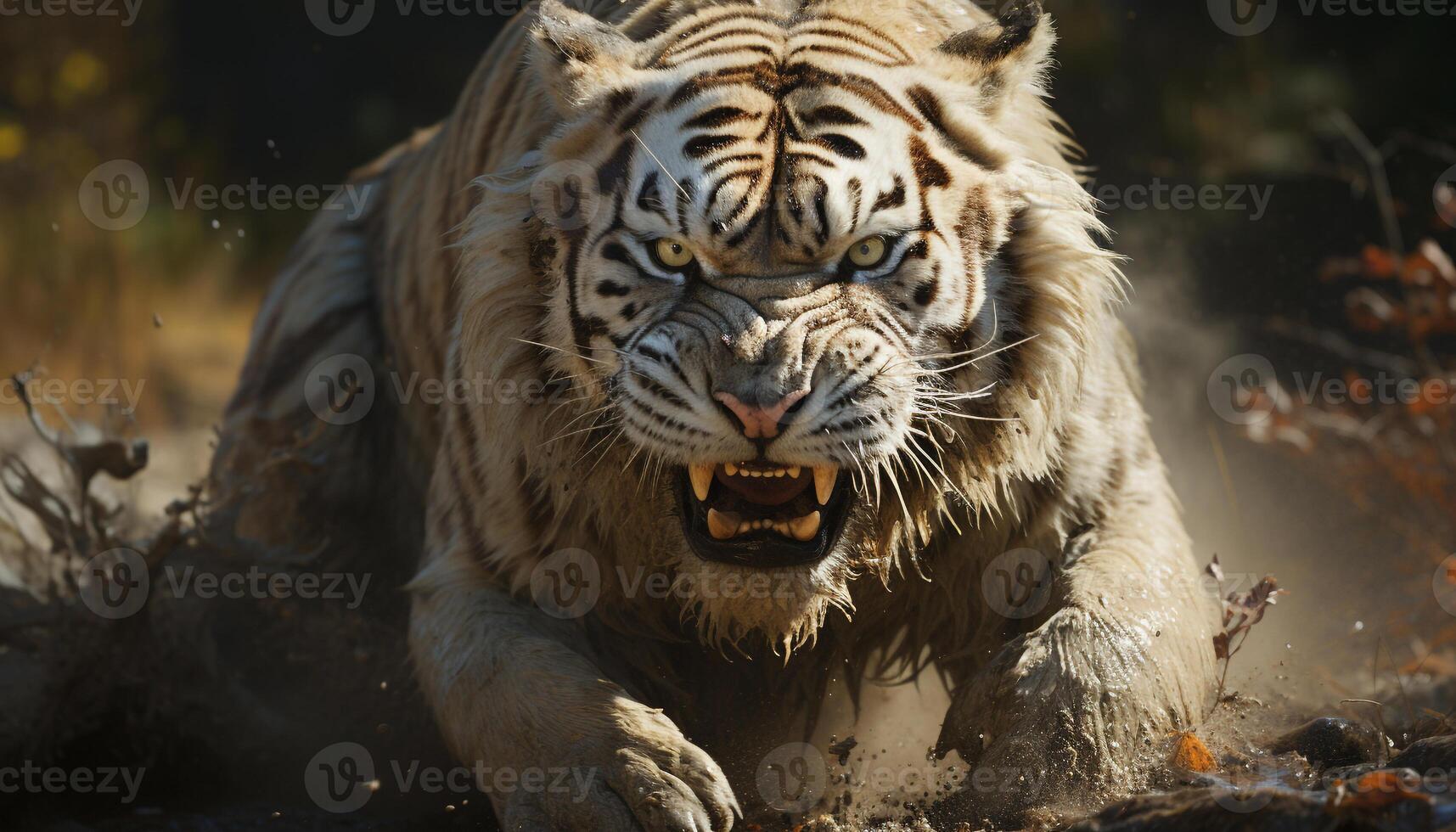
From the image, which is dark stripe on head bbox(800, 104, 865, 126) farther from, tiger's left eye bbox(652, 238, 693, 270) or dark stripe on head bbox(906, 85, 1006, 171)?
tiger's left eye bbox(652, 238, 693, 270)

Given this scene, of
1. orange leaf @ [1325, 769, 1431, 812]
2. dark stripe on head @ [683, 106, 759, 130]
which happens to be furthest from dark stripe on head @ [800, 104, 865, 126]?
orange leaf @ [1325, 769, 1431, 812]

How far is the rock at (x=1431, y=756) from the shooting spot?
253cm

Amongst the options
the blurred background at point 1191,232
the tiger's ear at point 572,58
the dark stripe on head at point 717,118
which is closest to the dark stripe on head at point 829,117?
the dark stripe on head at point 717,118

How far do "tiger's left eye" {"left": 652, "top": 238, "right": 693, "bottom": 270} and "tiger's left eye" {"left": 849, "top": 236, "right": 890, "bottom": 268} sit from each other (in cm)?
33

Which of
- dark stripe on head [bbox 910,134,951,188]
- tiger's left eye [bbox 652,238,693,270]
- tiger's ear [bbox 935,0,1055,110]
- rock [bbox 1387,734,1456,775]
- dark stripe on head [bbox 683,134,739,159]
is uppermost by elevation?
tiger's ear [bbox 935,0,1055,110]

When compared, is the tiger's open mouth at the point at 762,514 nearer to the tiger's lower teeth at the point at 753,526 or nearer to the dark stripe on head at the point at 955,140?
the tiger's lower teeth at the point at 753,526

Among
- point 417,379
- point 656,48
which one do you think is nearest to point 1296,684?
point 656,48

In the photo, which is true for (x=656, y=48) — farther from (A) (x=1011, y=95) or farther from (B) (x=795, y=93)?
(A) (x=1011, y=95)

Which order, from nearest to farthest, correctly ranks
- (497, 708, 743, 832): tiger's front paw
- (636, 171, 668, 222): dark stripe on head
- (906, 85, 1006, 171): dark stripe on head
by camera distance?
(497, 708, 743, 832): tiger's front paw, (636, 171, 668, 222): dark stripe on head, (906, 85, 1006, 171): dark stripe on head

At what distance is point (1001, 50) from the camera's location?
3.19 metres

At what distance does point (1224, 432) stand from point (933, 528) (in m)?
3.42

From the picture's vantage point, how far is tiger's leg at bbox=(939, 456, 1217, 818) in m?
2.92

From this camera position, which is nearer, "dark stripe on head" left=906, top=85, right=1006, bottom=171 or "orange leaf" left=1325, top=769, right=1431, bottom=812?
"orange leaf" left=1325, top=769, right=1431, bottom=812

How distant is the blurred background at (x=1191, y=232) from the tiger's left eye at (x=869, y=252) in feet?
3.97
